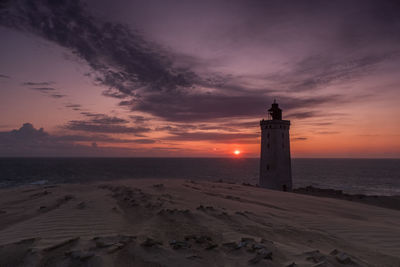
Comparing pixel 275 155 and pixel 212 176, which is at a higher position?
pixel 275 155

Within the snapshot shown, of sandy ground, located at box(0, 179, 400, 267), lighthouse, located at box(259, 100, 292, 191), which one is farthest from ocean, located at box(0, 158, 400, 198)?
sandy ground, located at box(0, 179, 400, 267)

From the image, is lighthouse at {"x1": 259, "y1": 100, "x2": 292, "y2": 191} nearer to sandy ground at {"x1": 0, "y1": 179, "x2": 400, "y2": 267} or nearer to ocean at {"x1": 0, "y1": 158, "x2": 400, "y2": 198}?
sandy ground at {"x1": 0, "y1": 179, "x2": 400, "y2": 267}

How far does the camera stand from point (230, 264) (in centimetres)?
486

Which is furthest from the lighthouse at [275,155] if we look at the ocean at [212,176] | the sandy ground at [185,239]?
the ocean at [212,176]

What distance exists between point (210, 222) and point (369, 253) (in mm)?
4883

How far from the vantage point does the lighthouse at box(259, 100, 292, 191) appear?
2577cm

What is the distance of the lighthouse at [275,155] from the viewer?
25.8 meters

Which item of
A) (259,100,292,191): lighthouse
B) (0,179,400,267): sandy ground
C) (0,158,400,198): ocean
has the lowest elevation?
(0,158,400,198): ocean

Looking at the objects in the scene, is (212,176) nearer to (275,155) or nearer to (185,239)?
(275,155)

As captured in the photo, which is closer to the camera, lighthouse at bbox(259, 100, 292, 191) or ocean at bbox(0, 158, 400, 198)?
lighthouse at bbox(259, 100, 292, 191)

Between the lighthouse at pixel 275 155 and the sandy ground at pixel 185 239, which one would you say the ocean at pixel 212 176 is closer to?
the lighthouse at pixel 275 155

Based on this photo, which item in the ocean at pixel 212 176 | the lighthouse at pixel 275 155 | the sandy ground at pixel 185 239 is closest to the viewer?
the sandy ground at pixel 185 239

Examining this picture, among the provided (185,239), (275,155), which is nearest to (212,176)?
(275,155)

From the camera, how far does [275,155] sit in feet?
84.5
